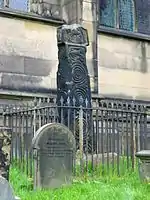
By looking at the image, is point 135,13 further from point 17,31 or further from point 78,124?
point 78,124

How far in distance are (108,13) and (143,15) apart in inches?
55.3

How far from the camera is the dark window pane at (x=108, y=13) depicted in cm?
1437

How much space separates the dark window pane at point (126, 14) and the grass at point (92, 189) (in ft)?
24.0

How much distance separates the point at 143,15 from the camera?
15359 mm

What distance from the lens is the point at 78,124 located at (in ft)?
30.8

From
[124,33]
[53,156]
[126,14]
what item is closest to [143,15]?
[126,14]

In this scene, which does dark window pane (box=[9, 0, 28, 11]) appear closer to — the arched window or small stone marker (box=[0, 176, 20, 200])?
the arched window

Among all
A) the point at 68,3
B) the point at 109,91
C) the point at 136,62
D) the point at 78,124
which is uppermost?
the point at 68,3

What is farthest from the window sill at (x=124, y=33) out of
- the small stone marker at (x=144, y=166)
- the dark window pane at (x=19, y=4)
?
the small stone marker at (x=144, y=166)

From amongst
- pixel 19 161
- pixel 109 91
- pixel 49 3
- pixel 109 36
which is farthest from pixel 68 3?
pixel 19 161

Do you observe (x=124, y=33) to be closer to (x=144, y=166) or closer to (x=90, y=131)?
(x=90, y=131)

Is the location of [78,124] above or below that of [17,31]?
below

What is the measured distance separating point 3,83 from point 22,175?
4.17 m

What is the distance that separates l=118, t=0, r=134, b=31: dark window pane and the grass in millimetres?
7312
